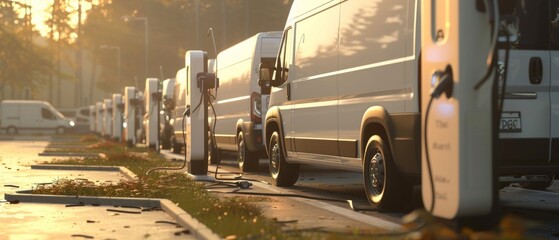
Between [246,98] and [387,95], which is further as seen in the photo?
[246,98]

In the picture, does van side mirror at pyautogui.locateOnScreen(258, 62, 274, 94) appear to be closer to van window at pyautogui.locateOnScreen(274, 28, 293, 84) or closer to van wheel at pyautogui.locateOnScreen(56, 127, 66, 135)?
van window at pyautogui.locateOnScreen(274, 28, 293, 84)

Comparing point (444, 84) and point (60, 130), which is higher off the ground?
point (444, 84)

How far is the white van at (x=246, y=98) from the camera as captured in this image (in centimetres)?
2009

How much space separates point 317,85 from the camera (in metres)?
13.8

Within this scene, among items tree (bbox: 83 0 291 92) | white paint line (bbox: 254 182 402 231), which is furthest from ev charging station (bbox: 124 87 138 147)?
white paint line (bbox: 254 182 402 231)

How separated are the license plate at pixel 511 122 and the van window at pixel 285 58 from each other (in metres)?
Result: 5.16

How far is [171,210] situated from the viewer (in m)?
11.3

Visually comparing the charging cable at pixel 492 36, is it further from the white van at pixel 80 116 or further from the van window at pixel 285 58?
the white van at pixel 80 116

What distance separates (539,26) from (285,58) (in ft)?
17.8

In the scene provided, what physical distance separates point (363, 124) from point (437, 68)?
14.4 feet

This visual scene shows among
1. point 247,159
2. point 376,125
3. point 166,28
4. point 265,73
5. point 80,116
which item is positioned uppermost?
point 166,28

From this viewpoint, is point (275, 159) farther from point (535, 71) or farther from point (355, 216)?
point (535, 71)

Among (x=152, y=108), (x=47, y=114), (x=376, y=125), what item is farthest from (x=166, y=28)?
(x=376, y=125)

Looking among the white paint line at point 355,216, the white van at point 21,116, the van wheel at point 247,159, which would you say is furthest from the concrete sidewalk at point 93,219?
the white van at point 21,116
